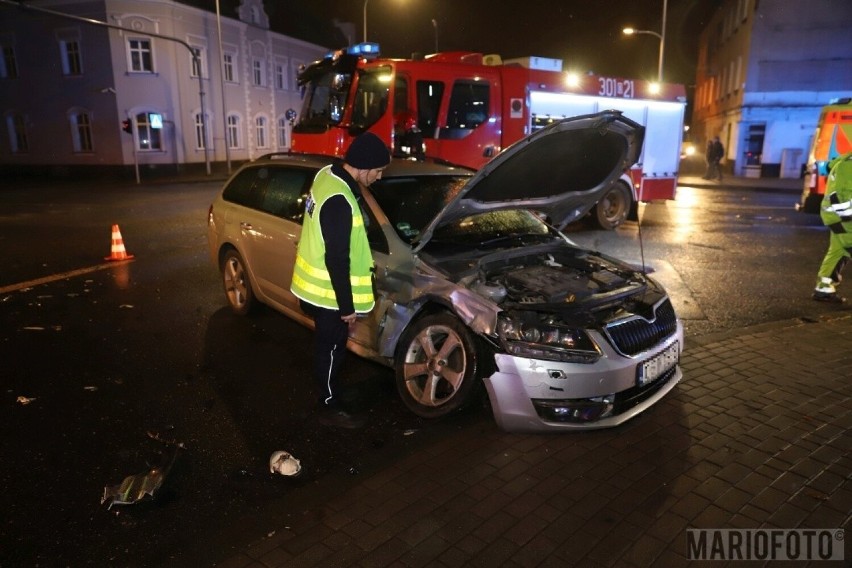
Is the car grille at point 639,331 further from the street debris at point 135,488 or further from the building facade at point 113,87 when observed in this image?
the building facade at point 113,87

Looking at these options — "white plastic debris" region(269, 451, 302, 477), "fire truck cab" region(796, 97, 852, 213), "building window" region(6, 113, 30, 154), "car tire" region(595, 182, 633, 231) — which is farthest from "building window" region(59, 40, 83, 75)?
"white plastic debris" region(269, 451, 302, 477)

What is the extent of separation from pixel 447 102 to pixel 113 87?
25173mm

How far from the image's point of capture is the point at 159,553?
9.16ft

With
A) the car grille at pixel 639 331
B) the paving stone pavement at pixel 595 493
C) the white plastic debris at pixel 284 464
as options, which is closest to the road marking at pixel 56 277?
the white plastic debris at pixel 284 464

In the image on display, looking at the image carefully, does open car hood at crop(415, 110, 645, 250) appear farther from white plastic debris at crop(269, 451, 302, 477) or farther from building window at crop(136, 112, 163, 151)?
building window at crop(136, 112, 163, 151)

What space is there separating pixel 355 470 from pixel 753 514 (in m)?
2.07

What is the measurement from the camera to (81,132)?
3053 cm

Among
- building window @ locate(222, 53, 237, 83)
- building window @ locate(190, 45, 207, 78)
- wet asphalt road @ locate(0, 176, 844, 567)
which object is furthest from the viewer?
building window @ locate(222, 53, 237, 83)

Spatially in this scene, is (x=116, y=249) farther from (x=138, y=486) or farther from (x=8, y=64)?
(x=8, y=64)

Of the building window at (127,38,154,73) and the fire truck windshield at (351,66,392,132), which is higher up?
the building window at (127,38,154,73)

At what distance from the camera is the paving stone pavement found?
108 inches

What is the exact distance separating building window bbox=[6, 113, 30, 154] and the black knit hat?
35165 millimetres

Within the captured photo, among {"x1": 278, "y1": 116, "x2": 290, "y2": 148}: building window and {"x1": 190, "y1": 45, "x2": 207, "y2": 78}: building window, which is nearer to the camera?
{"x1": 190, "y1": 45, "x2": 207, "y2": 78}: building window

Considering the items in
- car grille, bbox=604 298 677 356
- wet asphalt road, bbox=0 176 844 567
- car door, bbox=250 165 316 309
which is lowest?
wet asphalt road, bbox=0 176 844 567
